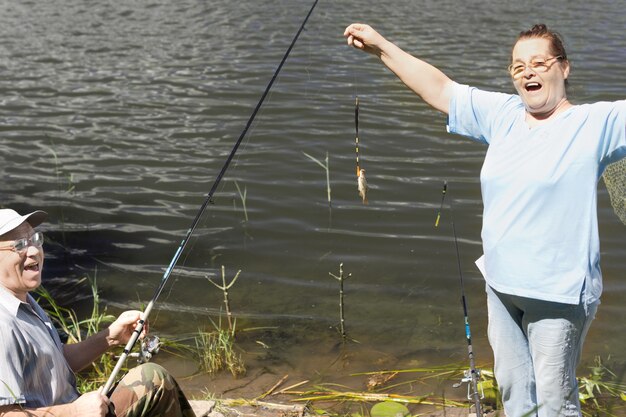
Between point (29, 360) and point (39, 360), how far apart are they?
51 millimetres

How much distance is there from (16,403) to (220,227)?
4.67m

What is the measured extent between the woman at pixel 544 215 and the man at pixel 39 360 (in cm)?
127

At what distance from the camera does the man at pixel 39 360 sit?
287cm

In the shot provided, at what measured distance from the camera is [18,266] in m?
3.07

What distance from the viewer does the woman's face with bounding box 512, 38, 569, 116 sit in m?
3.05

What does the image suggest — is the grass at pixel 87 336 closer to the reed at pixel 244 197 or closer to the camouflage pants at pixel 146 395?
the camouflage pants at pixel 146 395

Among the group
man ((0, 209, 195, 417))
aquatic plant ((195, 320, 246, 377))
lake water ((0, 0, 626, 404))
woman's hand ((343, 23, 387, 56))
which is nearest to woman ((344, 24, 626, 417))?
woman's hand ((343, 23, 387, 56))

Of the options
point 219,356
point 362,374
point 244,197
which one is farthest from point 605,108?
point 244,197

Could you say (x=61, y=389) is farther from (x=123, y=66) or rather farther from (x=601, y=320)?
(x=123, y=66)

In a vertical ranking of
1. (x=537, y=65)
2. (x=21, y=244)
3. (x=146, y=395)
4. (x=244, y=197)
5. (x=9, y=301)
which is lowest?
(x=244, y=197)

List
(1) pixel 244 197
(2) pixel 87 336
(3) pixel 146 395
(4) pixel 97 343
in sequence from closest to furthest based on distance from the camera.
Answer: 1. (3) pixel 146 395
2. (4) pixel 97 343
3. (2) pixel 87 336
4. (1) pixel 244 197

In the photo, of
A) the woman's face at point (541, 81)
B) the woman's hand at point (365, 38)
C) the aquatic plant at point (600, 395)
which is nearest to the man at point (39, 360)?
the woman's hand at point (365, 38)

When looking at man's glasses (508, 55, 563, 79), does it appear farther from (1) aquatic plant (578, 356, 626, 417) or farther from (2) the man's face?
(1) aquatic plant (578, 356, 626, 417)

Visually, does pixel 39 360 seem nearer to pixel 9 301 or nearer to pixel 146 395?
pixel 9 301
